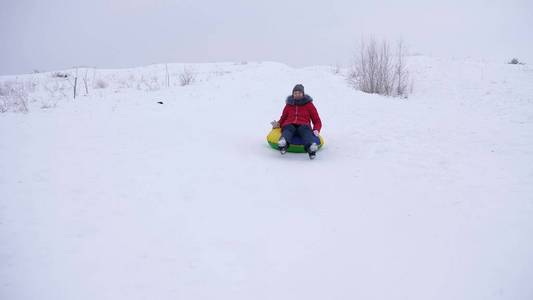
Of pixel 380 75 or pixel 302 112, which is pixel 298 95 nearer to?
pixel 302 112

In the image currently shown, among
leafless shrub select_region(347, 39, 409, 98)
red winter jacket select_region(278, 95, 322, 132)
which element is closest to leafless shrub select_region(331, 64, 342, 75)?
leafless shrub select_region(347, 39, 409, 98)

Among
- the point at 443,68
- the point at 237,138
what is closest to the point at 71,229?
the point at 237,138

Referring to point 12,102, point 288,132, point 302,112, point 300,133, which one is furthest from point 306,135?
point 12,102

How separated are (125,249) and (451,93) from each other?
12.8m

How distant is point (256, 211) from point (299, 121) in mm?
2807

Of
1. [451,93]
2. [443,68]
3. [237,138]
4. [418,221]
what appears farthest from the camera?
[443,68]

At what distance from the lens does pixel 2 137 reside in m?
5.59

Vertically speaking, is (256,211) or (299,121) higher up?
(299,121)

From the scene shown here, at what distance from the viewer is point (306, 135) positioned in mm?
6125

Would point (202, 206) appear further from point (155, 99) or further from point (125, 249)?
point (155, 99)

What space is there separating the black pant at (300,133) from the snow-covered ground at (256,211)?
0.99 ft

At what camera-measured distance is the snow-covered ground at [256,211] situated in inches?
109

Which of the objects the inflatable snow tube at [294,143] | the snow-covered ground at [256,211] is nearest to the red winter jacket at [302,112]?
the inflatable snow tube at [294,143]

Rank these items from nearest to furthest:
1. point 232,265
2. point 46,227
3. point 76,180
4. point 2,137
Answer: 1. point 232,265
2. point 46,227
3. point 76,180
4. point 2,137
